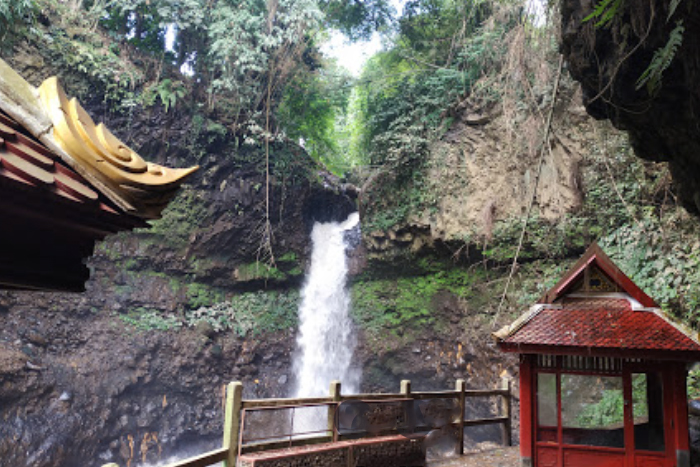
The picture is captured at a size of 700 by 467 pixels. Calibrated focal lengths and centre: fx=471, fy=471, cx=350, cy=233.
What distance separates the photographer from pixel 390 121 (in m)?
15.1

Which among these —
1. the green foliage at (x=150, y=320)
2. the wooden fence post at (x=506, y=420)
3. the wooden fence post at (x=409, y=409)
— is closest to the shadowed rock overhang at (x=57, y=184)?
the wooden fence post at (x=409, y=409)

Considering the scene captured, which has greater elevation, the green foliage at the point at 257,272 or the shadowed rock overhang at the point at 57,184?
the green foliage at the point at 257,272

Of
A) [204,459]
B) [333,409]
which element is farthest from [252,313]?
[204,459]

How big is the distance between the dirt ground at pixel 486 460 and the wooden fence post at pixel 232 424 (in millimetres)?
3350

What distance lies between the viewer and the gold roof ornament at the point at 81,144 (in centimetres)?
198

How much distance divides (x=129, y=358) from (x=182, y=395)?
71.8 inches

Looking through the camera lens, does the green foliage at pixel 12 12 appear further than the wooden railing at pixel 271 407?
Yes

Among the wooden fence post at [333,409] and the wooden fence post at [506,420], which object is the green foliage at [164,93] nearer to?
the wooden fence post at [333,409]

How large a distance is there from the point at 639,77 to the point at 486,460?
599cm

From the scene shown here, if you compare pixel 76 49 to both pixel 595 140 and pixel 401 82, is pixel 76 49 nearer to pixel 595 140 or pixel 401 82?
pixel 401 82

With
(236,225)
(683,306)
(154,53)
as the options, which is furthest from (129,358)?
(683,306)

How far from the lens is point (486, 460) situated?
7.51m

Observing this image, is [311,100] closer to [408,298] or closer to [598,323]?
[408,298]

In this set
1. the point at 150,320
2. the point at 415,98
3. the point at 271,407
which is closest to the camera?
the point at 271,407
